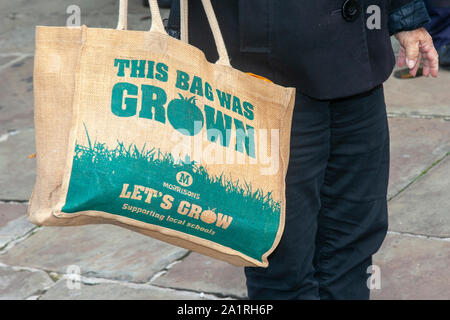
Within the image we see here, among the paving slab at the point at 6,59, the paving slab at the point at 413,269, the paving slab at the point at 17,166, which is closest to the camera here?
the paving slab at the point at 413,269

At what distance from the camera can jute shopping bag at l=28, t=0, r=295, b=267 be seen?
1.82 m

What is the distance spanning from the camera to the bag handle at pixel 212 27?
1.96 metres

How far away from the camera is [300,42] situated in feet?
6.74

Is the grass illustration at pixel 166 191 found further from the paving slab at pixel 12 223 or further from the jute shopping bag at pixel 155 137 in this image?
the paving slab at pixel 12 223

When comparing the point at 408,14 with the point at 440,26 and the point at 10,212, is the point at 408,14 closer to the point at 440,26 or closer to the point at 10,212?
the point at 10,212

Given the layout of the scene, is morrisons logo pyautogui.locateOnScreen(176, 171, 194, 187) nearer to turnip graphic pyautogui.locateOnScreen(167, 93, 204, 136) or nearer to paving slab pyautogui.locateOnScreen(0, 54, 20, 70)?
turnip graphic pyautogui.locateOnScreen(167, 93, 204, 136)

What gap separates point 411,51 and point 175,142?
869 millimetres

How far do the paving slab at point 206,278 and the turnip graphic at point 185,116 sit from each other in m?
1.28

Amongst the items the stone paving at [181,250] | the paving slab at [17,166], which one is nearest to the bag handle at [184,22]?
the stone paving at [181,250]

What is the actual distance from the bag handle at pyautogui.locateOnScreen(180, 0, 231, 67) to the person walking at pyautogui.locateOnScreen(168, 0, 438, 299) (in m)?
0.09

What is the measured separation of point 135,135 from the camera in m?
1.84

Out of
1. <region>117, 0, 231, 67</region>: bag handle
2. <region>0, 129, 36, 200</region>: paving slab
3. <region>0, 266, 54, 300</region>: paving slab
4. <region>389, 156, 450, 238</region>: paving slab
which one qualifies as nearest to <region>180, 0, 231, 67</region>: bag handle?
<region>117, 0, 231, 67</region>: bag handle

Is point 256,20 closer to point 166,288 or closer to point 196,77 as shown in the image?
point 196,77
